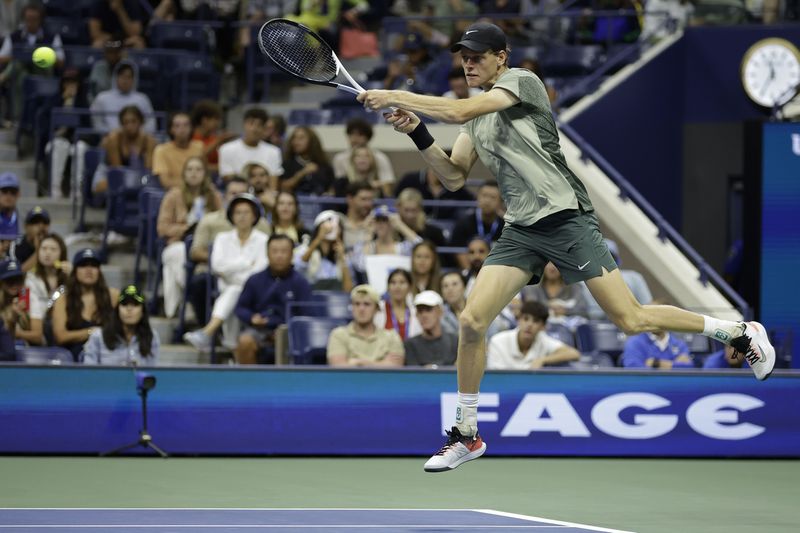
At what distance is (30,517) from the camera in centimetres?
732

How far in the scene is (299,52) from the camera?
781 centimetres

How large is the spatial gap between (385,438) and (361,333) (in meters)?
1.02

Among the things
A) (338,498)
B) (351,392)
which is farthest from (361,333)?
(338,498)

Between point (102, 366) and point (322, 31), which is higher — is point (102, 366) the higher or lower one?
the lower one

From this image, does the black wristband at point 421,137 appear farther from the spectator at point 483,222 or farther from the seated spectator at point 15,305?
the spectator at point 483,222

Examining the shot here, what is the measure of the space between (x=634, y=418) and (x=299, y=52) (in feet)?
13.7

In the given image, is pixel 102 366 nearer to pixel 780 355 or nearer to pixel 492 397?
pixel 492 397

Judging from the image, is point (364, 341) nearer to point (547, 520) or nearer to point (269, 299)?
point (269, 299)

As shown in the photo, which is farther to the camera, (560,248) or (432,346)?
(432,346)

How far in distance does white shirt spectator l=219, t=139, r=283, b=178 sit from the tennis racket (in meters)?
6.64

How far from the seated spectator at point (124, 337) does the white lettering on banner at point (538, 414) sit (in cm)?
264

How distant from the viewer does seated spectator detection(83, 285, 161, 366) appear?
11055 millimetres

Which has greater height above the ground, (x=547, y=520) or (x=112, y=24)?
(x=112, y=24)

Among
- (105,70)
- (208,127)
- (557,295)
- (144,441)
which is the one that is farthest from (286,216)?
(105,70)
